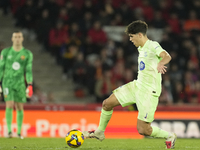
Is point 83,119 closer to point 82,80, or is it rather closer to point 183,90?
point 82,80

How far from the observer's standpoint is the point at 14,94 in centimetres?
875

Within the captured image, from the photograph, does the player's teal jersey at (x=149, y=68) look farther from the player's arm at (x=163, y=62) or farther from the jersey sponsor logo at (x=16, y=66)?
the jersey sponsor logo at (x=16, y=66)

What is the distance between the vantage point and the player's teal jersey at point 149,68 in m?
6.37

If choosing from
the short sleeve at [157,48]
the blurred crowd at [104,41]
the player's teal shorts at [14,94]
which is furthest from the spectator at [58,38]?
the short sleeve at [157,48]

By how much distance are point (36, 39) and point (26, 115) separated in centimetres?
485

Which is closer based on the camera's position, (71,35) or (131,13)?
(71,35)

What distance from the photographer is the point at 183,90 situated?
12711 millimetres

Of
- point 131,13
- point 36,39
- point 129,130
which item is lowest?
point 129,130

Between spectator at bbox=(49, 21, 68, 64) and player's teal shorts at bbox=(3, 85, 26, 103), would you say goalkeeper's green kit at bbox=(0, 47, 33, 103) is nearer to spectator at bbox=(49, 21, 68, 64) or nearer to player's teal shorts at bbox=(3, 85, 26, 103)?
player's teal shorts at bbox=(3, 85, 26, 103)

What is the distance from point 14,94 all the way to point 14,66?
0.57 metres

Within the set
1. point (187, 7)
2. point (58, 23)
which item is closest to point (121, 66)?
point (58, 23)

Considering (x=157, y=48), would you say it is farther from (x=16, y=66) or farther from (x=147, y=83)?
(x=16, y=66)

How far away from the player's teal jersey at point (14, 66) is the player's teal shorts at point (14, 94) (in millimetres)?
107

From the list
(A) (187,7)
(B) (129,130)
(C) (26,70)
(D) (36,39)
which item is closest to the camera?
(C) (26,70)
